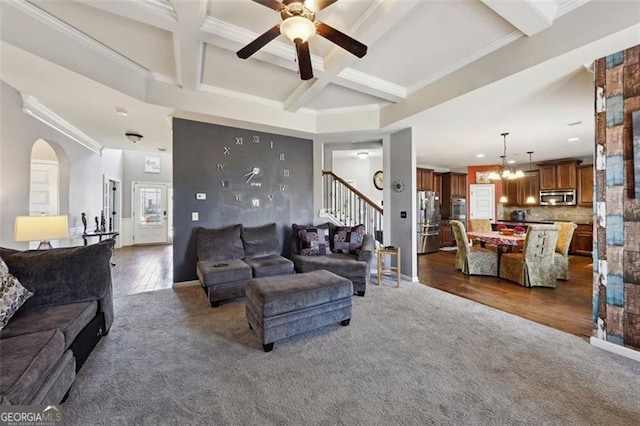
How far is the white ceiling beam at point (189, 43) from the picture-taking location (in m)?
2.21

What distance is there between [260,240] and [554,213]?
8331mm

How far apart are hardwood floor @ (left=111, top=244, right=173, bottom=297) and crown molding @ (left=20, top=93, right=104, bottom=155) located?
2521mm

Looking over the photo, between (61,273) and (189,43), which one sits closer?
(61,273)

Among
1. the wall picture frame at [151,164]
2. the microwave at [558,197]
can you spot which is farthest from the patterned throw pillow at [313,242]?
the microwave at [558,197]

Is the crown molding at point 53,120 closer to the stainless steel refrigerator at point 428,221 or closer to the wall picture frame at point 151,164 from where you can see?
the wall picture frame at point 151,164

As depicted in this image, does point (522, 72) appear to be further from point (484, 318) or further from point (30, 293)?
point (30, 293)

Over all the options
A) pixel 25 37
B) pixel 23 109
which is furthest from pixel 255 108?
pixel 23 109

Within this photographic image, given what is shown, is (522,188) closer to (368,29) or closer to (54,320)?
(368,29)

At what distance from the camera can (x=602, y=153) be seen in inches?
93.1

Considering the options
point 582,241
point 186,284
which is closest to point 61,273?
point 186,284

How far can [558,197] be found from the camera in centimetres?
733

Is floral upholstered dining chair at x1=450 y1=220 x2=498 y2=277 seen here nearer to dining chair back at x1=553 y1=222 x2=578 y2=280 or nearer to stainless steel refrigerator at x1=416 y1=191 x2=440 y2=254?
dining chair back at x1=553 y1=222 x2=578 y2=280

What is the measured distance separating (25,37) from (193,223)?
8.72 feet

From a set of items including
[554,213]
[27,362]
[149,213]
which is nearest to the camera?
[27,362]
